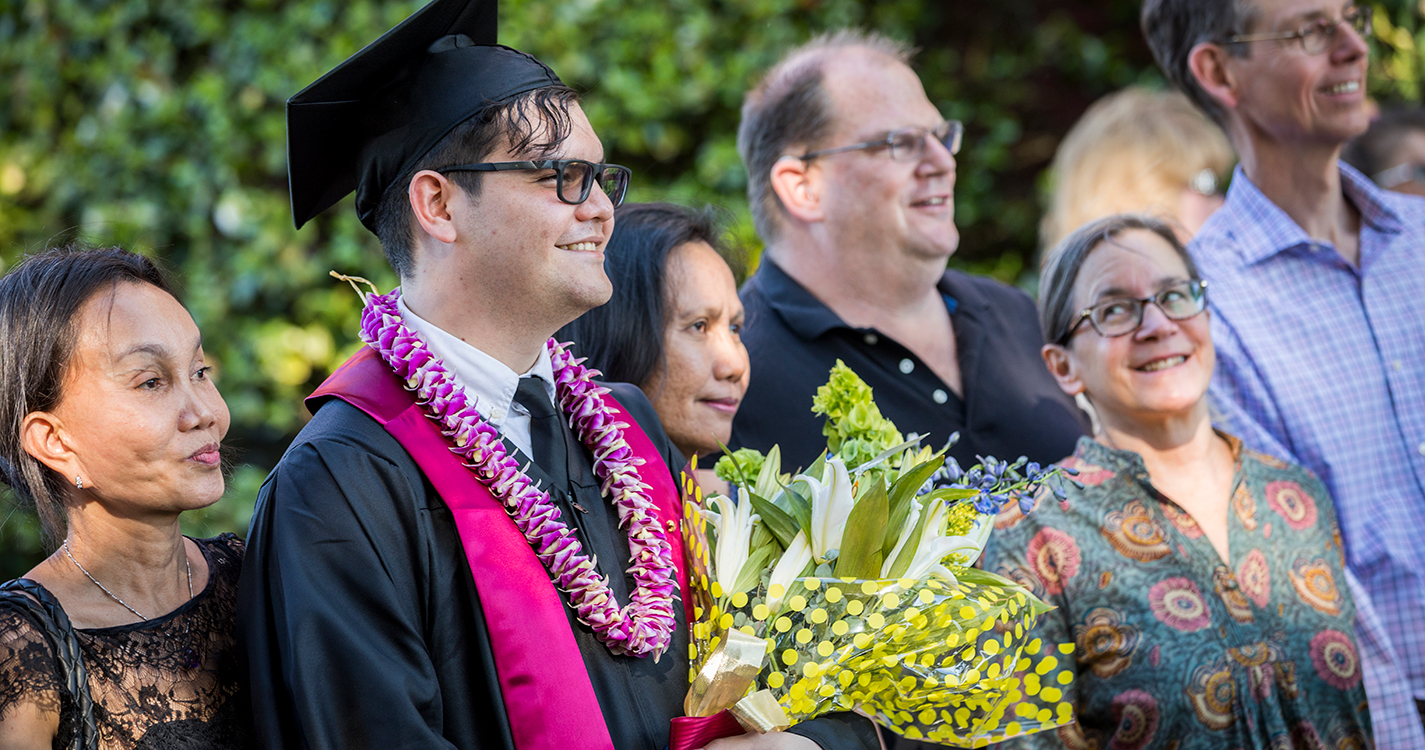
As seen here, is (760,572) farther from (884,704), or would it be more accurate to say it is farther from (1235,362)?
(1235,362)

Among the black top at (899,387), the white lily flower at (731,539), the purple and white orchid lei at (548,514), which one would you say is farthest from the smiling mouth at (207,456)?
the black top at (899,387)

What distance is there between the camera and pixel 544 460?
213 centimetres

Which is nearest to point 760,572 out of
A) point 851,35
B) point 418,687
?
point 418,687

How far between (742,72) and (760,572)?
371 cm

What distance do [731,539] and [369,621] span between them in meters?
0.63

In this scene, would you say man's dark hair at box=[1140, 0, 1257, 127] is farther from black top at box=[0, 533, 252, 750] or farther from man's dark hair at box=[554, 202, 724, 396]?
black top at box=[0, 533, 252, 750]

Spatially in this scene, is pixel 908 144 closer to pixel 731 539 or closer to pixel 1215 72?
pixel 1215 72

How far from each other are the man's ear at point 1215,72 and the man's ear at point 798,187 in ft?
4.23

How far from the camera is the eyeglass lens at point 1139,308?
2.85m

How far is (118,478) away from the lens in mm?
1995

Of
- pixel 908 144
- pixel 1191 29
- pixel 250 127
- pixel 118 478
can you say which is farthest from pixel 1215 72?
pixel 250 127

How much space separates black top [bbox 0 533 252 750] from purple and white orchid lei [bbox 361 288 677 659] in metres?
0.57

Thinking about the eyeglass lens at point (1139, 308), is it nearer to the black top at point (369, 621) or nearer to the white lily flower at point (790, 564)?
the white lily flower at point (790, 564)

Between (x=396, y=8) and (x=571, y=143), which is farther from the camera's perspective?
(x=396, y=8)
